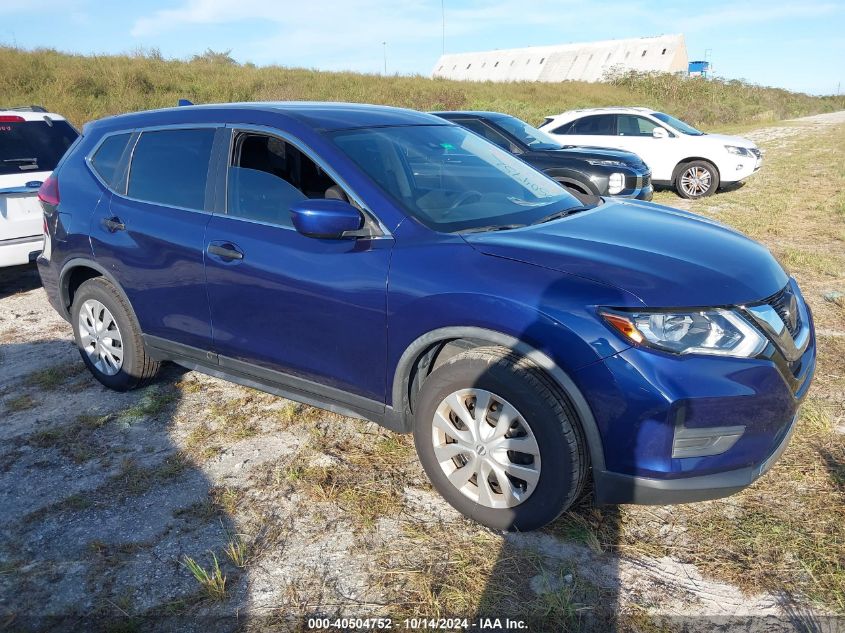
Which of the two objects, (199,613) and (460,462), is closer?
(199,613)

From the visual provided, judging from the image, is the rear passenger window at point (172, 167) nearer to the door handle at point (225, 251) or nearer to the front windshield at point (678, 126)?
the door handle at point (225, 251)

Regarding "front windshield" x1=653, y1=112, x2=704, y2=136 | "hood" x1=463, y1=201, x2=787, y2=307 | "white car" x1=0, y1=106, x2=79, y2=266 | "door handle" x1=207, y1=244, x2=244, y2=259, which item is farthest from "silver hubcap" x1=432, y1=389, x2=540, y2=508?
"front windshield" x1=653, y1=112, x2=704, y2=136

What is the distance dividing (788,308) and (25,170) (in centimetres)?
676

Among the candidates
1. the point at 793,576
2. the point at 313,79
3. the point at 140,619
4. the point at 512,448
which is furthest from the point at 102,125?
the point at 313,79

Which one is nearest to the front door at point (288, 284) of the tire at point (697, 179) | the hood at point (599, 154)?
the hood at point (599, 154)

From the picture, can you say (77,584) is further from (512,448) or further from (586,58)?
(586,58)

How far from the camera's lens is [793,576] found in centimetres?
242

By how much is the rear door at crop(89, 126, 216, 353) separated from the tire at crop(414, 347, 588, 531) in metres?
1.51

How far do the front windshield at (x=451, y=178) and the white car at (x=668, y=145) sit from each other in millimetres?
9218

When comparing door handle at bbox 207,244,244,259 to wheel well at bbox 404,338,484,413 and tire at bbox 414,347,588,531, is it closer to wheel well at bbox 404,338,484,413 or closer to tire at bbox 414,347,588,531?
wheel well at bbox 404,338,484,413

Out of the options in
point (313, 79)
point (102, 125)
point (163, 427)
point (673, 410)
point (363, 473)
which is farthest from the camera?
point (313, 79)

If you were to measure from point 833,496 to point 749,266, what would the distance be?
1.13m

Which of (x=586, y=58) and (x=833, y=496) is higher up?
(x=586, y=58)

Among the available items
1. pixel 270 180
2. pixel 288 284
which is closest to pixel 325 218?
pixel 288 284
